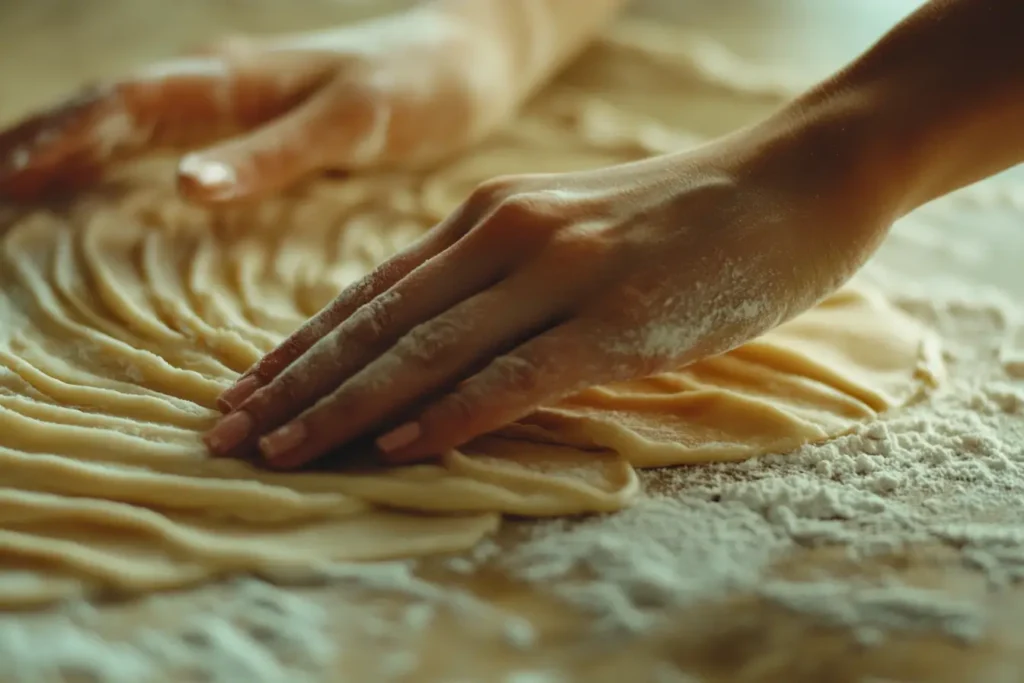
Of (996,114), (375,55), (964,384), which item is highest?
(375,55)

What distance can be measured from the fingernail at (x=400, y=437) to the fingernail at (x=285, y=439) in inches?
2.4

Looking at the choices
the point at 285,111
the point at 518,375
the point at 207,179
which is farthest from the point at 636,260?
the point at 285,111

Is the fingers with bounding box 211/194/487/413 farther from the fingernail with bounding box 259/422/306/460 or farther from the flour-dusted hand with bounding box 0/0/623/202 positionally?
the flour-dusted hand with bounding box 0/0/623/202

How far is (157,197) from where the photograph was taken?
4.03 ft

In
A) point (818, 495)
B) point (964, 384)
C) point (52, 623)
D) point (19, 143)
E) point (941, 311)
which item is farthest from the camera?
point (19, 143)

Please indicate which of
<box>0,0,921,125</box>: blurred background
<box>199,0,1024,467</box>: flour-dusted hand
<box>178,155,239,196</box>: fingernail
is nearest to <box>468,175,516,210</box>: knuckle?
<box>199,0,1024,467</box>: flour-dusted hand

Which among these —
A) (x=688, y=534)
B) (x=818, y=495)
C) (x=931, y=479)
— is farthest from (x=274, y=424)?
(x=931, y=479)

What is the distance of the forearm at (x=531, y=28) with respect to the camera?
4.71 feet

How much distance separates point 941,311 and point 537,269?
0.57m

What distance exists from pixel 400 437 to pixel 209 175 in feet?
1.70

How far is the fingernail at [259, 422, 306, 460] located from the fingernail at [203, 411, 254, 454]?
30mm

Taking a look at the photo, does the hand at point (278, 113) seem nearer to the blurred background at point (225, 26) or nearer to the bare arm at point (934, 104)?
the blurred background at point (225, 26)

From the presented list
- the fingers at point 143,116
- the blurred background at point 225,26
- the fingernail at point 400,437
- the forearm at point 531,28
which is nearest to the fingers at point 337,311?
the fingernail at point 400,437

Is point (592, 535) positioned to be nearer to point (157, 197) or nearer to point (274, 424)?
point (274, 424)
